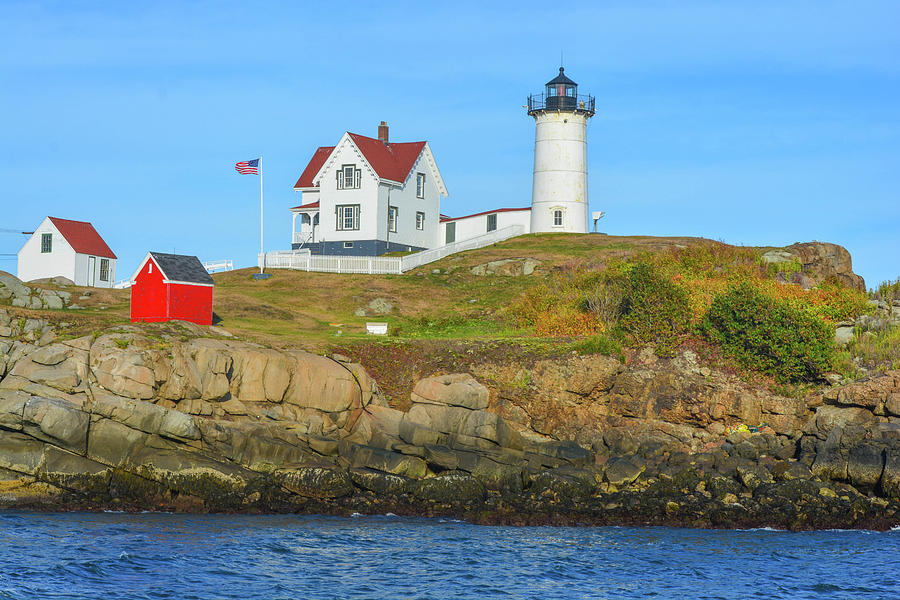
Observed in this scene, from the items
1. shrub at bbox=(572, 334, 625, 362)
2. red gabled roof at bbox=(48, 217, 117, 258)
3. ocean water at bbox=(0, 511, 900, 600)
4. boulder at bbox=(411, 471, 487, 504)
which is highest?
red gabled roof at bbox=(48, 217, 117, 258)

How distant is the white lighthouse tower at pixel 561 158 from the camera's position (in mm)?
60844

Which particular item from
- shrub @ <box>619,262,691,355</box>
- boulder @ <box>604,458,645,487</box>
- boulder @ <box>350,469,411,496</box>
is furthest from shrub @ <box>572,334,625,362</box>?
boulder @ <box>350,469,411,496</box>

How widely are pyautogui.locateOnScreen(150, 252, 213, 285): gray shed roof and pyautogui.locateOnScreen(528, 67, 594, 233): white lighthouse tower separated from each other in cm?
2946

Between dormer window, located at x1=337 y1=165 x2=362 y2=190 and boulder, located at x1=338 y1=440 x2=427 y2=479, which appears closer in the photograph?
boulder, located at x1=338 y1=440 x2=427 y2=479

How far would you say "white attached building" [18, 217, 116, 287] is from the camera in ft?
182

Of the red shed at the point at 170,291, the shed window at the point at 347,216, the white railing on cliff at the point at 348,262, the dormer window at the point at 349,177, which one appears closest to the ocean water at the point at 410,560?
the red shed at the point at 170,291

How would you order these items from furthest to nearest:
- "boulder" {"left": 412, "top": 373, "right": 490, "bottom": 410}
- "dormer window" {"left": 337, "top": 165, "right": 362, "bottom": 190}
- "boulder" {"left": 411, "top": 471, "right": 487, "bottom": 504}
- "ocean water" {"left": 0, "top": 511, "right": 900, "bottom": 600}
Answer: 1. "dormer window" {"left": 337, "top": 165, "right": 362, "bottom": 190}
2. "boulder" {"left": 412, "top": 373, "right": 490, "bottom": 410}
3. "boulder" {"left": 411, "top": 471, "right": 487, "bottom": 504}
4. "ocean water" {"left": 0, "top": 511, "right": 900, "bottom": 600}

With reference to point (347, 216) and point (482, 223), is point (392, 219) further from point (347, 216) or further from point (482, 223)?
point (482, 223)

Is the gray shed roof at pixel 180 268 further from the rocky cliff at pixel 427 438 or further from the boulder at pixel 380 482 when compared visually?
the boulder at pixel 380 482

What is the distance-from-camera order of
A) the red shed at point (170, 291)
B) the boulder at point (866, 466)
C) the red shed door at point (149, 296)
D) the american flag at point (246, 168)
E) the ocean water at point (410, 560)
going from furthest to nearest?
the american flag at point (246, 168)
the red shed door at point (149, 296)
the red shed at point (170, 291)
the boulder at point (866, 466)
the ocean water at point (410, 560)

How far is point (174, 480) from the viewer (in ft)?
79.2

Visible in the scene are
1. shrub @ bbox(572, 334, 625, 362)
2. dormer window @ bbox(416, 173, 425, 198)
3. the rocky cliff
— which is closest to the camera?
the rocky cliff

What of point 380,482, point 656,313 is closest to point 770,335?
point 656,313

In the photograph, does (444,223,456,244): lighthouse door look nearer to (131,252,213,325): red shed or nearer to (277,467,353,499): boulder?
(131,252,213,325): red shed
